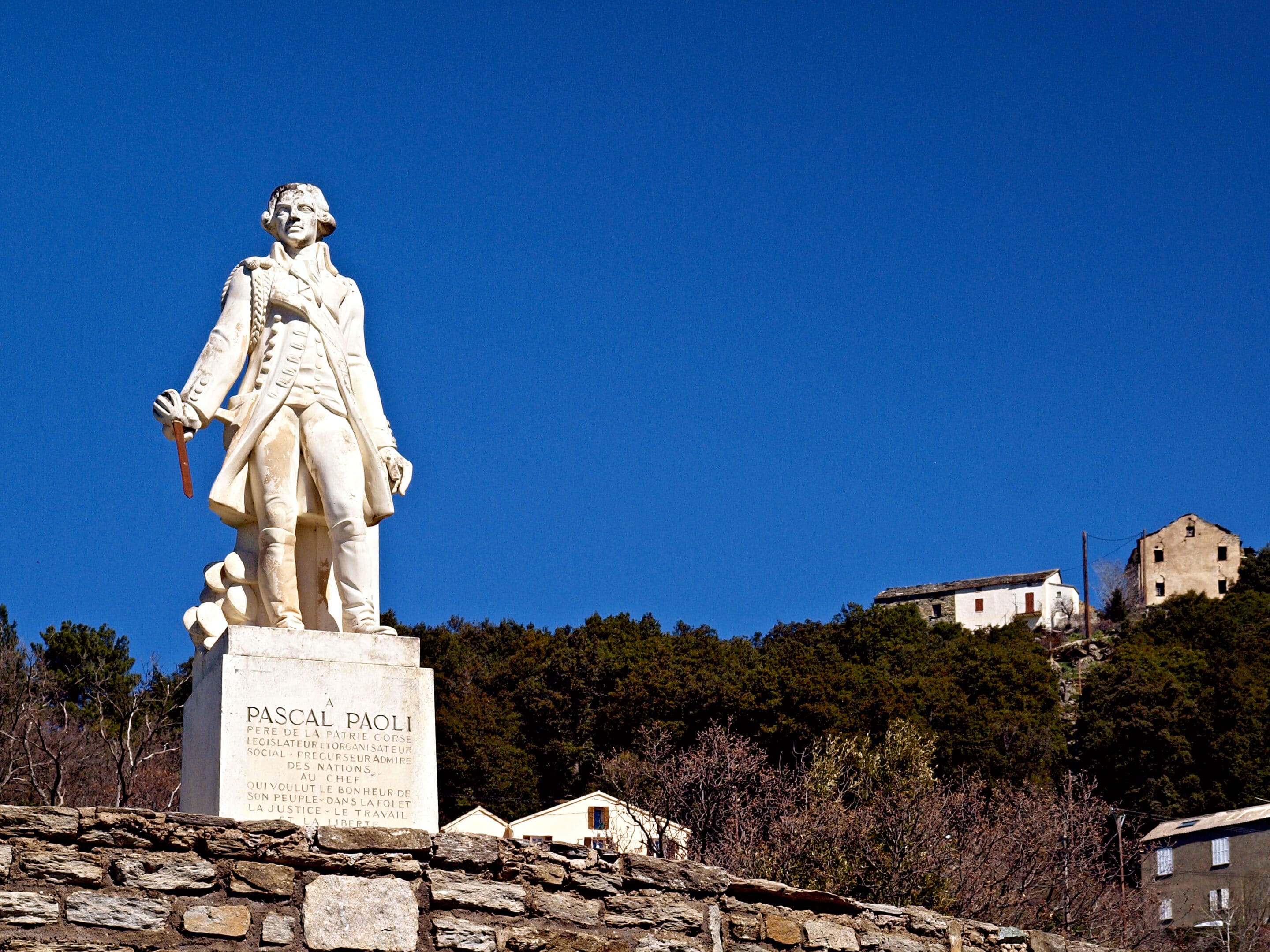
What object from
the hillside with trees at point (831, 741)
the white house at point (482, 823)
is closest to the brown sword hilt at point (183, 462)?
the hillside with trees at point (831, 741)

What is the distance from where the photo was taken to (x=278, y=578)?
9781 millimetres

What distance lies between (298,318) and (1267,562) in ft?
261

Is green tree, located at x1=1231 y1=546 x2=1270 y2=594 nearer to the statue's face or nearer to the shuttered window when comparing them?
the shuttered window

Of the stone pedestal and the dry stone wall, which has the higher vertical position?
the stone pedestal

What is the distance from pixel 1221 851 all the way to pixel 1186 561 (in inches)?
2271

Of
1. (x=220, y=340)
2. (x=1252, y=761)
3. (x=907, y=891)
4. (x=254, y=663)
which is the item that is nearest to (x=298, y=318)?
(x=220, y=340)

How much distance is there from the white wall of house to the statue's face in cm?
7900

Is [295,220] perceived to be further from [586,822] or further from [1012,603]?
A: [1012,603]

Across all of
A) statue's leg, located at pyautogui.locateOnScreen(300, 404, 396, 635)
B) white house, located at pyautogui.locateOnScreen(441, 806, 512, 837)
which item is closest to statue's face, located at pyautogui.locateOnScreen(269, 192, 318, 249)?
statue's leg, located at pyautogui.locateOnScreen(300, 404, 396, 635)

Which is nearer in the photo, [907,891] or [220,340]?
[220,340]

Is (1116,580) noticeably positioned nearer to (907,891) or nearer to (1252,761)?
(1252,761)

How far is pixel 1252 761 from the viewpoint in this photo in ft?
150

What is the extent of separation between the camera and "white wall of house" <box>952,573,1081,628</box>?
87.8 m

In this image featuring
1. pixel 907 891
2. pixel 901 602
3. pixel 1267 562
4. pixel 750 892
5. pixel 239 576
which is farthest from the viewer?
pixel 901 602
